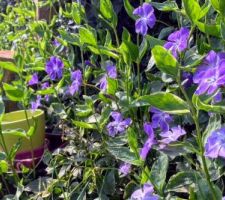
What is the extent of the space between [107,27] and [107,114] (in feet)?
1.93

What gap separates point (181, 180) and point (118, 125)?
1.06 ft

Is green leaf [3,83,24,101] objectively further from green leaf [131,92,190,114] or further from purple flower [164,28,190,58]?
green leaf [131,92,190,114]

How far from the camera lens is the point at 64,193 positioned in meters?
1.35

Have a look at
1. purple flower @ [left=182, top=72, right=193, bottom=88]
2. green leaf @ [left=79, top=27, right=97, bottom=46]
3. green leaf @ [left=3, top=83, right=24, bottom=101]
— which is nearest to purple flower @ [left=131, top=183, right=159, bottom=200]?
purple flower @ [left=182, top=72, right=193, bottom=88]

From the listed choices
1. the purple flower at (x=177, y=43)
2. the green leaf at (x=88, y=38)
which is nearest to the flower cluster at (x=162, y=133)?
the purple flower at (x=177, y=43)

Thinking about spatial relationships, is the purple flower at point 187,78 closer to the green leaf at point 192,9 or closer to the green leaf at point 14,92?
the green leaf at point 192,9

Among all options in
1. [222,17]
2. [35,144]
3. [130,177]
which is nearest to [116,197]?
[130,177]

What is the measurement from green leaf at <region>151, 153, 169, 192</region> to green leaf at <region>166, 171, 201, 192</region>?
0.02 m

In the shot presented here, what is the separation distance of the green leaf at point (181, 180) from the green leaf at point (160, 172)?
2 centimetres

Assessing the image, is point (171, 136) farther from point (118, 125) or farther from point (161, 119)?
point (118, 125)

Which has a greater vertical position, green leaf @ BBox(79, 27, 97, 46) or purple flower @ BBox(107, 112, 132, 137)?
green leaf @ BBox(79, 27, 97, 46)

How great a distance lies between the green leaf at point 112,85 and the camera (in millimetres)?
1171

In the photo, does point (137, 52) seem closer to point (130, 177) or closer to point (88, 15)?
point (130, 177)

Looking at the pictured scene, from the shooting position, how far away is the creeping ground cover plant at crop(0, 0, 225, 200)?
0.84 m
